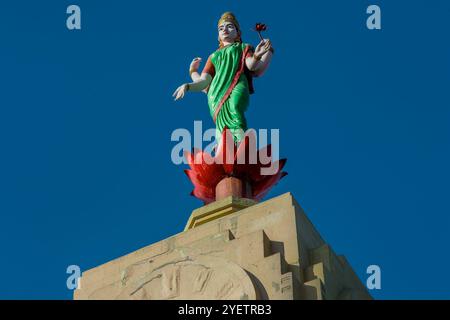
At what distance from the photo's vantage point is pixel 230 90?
99.1ft

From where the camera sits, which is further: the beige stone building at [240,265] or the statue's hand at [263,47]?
the statue's hand at [263,47]

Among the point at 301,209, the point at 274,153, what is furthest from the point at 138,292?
→ the point at 274,153

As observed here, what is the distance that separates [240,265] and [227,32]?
8.48m

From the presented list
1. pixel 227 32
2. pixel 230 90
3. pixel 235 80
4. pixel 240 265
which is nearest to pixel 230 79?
pixel 235 80

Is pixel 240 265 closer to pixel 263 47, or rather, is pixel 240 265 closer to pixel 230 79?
pixel 230 79

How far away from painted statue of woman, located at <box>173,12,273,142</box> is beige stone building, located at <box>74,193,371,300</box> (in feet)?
11.6

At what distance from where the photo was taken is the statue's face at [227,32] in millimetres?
31641

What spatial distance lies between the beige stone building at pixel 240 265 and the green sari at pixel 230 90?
334 cm

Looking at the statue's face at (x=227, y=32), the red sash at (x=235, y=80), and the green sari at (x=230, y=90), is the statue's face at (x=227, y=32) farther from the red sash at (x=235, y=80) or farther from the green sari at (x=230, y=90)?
the red sash at (x=235, y=80)

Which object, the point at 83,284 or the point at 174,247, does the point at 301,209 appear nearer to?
the point at 174,247

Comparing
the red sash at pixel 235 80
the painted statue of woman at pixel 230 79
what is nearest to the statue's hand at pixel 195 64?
the painted statue of woman at pixel 230 79

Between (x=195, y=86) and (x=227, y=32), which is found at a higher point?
(x=227, y=32)

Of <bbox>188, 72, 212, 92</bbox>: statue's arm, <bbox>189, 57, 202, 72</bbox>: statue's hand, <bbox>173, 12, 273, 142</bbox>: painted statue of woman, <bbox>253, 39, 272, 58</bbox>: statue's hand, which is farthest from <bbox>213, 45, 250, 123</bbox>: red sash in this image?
<bbox>189, 57, 202, 72</bbox>: statue's hand
